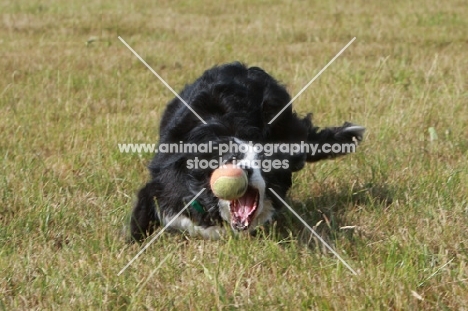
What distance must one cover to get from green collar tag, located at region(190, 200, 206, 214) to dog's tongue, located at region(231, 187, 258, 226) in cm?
21

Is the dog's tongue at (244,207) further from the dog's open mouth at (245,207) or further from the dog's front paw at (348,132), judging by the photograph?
the dog's front paw at (348,132)

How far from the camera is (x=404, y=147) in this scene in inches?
186

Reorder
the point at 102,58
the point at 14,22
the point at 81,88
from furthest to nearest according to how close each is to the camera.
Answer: the point at 14,22, the point at 102,58, the point at 81,88

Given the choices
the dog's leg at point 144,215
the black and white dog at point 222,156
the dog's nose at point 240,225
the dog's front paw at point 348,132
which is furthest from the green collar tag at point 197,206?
the dog's front paw at point 348,132

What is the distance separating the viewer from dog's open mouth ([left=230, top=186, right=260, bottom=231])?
296cm

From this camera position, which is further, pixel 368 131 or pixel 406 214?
pixel 368 131

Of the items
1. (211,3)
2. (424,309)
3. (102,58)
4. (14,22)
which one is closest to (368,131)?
(424,309)

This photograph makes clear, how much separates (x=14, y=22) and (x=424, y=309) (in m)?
7.36

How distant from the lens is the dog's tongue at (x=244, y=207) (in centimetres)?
296

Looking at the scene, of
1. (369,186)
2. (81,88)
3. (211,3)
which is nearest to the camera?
(369,186)

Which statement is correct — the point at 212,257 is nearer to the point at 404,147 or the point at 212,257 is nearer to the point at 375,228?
the point at 375,228

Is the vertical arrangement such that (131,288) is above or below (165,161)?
below

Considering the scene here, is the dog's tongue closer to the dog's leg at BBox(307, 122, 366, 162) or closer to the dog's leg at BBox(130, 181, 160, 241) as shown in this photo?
the dog's leg at BBox(130, 181, 160, 241)

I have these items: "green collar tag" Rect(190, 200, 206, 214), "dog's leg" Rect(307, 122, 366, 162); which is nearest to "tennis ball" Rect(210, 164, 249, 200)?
"green collar tag" Rect(190, 200, 206, 214)
